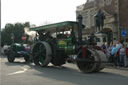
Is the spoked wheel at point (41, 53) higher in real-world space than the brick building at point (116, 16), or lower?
lower

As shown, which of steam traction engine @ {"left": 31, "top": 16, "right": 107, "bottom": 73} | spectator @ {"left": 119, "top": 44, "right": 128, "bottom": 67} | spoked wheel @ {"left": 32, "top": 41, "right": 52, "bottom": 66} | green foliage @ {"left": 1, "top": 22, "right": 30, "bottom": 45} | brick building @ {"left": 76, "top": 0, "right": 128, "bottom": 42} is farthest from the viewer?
green foliage @ {"left": 1, "top": 22, "right": 30, "bottom": 45}

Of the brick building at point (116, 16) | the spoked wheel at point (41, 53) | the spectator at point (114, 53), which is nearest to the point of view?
the spoked wheel at point (41, 53)

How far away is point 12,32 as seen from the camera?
43219 millimetres

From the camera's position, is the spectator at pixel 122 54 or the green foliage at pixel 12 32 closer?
the spectator at pixel 122 54

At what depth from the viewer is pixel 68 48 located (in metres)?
11.5

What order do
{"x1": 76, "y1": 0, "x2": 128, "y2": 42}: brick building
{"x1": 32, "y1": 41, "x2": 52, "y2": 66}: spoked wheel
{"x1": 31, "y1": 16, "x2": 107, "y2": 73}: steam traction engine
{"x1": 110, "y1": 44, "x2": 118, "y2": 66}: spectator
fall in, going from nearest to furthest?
{"x1": 31, "y1": 16, "x2": 107, "y2": 73}: steam traction engine → {"x1": 32, "y1": 41, "x2": 52, "y2": 66}: spoked wheel → {"x1": 110, "y1": 44, "x2": 118, "y2": 66}: spectator → {"x1": 76, "y1": 0, "x2": 128, "y2": 42}: brick building

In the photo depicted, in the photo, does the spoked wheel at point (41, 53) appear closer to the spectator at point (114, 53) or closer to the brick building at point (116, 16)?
the spectator at point (114, 53)

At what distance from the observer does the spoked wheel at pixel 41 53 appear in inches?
483

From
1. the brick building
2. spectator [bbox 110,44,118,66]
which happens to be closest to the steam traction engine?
spectator [bbox 110,44,118,66]

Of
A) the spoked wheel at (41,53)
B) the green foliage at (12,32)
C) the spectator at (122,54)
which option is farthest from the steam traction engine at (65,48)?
the green foliage at (12,32)

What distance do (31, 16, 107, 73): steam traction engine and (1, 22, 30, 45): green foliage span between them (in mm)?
29925

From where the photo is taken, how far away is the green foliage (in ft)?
141

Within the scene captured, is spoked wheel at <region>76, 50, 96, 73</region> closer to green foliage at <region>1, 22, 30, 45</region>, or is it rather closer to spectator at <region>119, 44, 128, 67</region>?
spectator at <region>119, 44, 128, 67</region>

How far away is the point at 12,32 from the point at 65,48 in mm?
33251
